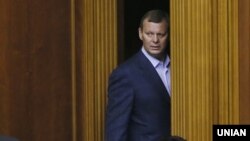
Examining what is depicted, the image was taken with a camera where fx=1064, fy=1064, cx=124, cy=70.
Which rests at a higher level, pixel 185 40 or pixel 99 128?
pixel 185 40

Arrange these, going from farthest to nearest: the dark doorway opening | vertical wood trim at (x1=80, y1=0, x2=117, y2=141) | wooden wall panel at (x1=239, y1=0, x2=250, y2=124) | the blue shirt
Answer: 1. the dark doorway opening
2. vertical wood trim at (x1=80, y1=0, x2=117, y2=141)
3. the blue shirt
4. wooden wall panel at (x1=239, y1=0, x2=250, y2=124)

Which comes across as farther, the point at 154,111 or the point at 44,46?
the point at 44,46

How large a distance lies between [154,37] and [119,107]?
0.39m

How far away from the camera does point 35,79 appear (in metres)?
5.62

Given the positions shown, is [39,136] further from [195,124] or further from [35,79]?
[195,124]

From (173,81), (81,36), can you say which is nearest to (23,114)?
(81,36)

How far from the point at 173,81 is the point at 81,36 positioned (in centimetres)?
65

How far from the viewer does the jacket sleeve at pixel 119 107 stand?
5.21 m

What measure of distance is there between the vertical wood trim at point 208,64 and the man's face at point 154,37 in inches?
10.3

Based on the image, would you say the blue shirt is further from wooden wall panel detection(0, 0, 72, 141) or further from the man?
wooden wall panel detection(0, 0, 72, 141)

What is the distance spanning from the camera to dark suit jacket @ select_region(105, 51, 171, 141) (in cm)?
522

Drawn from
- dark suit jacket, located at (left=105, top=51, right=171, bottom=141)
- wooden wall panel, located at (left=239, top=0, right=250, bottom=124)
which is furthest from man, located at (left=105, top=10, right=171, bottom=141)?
wooden wall panel, located at (left=239, top=0, right=250, bottom=124)

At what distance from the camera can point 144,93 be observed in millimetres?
5250

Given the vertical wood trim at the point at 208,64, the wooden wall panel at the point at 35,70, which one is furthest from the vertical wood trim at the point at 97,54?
the vertical wood trim at the point at 208,64
